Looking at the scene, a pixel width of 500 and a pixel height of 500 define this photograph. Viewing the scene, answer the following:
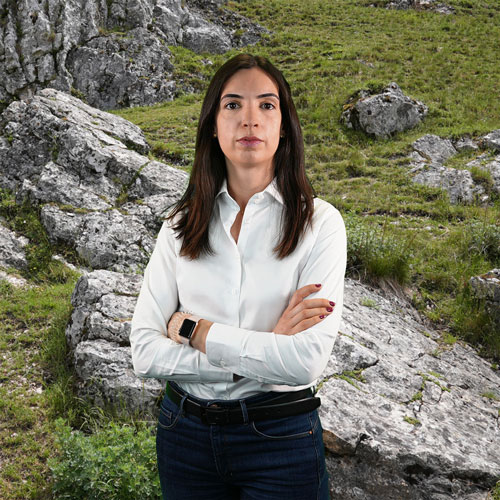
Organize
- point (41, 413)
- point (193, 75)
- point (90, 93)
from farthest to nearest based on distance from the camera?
point (193, 75), point (90, 93), point (41, 413)

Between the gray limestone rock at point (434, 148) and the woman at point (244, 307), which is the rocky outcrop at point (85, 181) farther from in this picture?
the gray limestone rock at point (434, 148)

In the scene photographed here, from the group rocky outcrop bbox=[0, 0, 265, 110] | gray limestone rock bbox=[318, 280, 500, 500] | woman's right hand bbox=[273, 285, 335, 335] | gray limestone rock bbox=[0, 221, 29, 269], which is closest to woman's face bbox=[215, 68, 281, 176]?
woman's right hand bbox=[273, 285, 335, 335]

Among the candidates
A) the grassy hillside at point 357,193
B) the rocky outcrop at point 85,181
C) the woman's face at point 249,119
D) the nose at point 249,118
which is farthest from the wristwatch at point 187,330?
the rocky outcrop at point 85,181

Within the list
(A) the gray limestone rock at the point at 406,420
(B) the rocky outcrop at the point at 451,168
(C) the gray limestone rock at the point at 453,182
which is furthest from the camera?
(B) the rocky outcrop at the point at 451,168

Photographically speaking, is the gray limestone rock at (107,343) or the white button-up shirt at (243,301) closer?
the white button-up shirt at (243,301)

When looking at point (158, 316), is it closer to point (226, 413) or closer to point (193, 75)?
point (226, 413)

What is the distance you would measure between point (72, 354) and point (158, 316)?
9.53 feet

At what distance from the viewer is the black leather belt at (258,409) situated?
1.88 meters

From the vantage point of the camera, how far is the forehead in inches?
86.1

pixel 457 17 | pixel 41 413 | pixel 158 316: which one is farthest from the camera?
pixel 457 17

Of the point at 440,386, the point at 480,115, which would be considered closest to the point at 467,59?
the point at 480,115

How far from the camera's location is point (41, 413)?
13.7ft

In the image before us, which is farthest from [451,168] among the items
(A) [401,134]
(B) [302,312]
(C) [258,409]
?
(C) [258,409]

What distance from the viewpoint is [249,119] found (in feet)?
6.97
